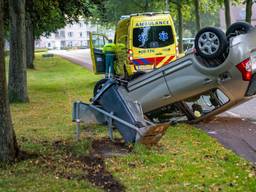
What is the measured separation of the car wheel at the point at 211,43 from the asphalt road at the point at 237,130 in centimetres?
141

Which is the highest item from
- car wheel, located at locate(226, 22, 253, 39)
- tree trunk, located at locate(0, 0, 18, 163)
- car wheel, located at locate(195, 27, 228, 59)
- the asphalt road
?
car wheel, located at locate(226, 22, 253, 39)

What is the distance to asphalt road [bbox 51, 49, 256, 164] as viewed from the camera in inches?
347

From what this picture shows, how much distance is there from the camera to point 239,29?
11477 mm

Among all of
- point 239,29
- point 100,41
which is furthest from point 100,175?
point 100,41

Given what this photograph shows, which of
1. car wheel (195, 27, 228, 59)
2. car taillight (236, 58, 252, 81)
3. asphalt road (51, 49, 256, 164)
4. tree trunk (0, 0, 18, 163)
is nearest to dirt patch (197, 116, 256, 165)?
asphalt road (51, 49, 256, 164)

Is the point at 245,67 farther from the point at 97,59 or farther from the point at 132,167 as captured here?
the point at 97,59

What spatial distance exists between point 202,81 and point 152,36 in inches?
379

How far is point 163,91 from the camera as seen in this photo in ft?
36.2

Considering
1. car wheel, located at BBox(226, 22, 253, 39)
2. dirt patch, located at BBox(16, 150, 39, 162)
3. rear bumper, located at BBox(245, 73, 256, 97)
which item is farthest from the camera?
car wheel, located at BBox(226, 22, 253, 39)

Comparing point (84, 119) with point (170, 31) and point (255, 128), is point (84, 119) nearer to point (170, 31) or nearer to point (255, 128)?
point (255, 128)

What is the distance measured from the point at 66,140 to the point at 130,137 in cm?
147

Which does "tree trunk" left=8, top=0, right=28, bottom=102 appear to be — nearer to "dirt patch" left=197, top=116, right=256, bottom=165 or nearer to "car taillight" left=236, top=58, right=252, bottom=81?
"dirt patch" left=197, top=116, right=256, bottom=165

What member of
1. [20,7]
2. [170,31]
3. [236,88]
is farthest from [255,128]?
[170,31]

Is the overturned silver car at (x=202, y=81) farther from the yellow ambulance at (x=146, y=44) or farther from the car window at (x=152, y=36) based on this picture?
the car window at (x=152, y=36)
